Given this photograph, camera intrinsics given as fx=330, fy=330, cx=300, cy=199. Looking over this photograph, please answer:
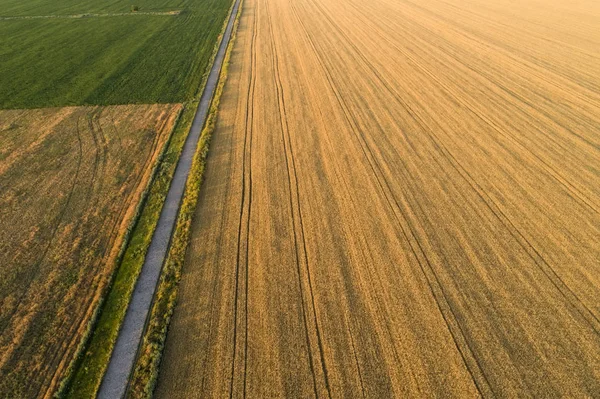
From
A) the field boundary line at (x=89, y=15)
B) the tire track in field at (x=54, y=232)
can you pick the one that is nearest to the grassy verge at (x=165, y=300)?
the tire track in field at (x=54, y=232)

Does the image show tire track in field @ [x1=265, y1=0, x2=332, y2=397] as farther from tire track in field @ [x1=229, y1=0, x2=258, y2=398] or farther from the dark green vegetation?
the dark green vegetation

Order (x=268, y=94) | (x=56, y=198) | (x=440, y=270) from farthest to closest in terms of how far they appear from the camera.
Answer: (x=268, y=94) < (x=56, y=198) < (x=440, y=270)

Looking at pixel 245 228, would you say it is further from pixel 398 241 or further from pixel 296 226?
pixel 398 241

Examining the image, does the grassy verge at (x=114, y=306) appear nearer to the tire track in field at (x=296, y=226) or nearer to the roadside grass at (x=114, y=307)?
the roadside grass at (x=114, y=307)

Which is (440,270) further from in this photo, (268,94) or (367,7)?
(367,7)

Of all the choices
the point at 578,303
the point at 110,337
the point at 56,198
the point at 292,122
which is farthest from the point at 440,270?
the point at 56,198
